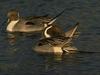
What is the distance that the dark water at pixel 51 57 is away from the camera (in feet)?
58.6

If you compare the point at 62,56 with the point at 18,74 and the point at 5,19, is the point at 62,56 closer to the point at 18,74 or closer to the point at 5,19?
the point at 18,74

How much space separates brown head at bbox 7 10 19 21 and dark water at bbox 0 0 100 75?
30 cm

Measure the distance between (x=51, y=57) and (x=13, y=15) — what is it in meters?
4.97

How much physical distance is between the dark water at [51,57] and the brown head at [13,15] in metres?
0.30

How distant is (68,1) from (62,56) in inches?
278

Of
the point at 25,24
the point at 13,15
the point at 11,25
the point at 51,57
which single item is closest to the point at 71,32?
the point at 51,57

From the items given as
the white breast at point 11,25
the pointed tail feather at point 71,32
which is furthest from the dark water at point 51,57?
A: the pointed tail feather at point 71,32

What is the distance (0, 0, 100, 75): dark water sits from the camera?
1788cm

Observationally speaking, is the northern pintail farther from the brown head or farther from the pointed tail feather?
the brown head

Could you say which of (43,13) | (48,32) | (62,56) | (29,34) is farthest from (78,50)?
(43,13)

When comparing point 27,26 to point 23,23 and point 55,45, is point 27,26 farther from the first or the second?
point 55,45

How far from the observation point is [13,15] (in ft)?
78.2

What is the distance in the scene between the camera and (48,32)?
21.2m

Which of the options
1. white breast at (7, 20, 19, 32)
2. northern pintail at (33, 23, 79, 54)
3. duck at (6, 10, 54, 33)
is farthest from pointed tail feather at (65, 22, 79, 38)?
white breast at (7, 20, 19, 32)
